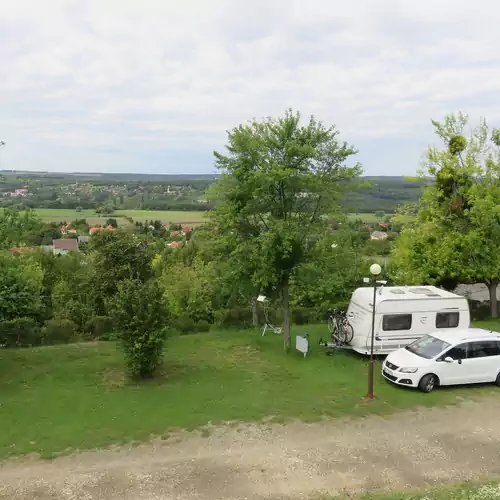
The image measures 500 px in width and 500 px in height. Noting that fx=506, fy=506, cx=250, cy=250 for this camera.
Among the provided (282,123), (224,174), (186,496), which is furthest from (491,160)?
(186,496)

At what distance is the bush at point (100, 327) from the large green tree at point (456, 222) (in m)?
13.7

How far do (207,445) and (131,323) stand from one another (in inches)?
200

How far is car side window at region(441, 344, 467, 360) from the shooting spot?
14.3 metres

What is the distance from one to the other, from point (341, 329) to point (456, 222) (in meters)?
9.18

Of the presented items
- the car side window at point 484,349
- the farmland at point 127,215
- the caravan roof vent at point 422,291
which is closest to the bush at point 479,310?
the caravan roof vent at point 422,291

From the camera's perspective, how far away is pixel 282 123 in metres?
17.2

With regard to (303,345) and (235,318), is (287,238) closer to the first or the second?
(303,345)

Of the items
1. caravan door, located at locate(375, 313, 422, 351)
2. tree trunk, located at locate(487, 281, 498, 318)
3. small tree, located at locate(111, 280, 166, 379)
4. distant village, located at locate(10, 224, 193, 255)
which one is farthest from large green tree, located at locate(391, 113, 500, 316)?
distant village, located at locate(10, 224, 193, 255)

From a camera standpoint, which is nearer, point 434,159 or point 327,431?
point 327,431

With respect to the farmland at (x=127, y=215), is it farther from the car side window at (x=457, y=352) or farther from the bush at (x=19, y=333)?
the car side window at (x=457, y=352)

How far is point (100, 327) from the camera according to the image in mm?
21172

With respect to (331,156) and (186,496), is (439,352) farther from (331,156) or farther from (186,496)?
(186,496)

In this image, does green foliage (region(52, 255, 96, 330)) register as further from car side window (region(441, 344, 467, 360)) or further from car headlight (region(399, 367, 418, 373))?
car side window (region(441, 344, 467, 360))

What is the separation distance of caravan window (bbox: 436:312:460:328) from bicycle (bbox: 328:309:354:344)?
3.02 metres
